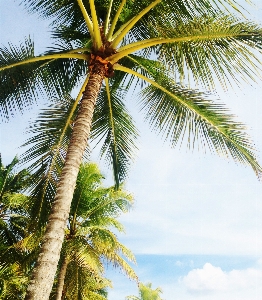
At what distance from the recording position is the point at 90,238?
35.8ft

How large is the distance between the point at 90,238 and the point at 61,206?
25.2 feet

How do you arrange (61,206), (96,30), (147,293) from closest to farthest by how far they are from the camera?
(61,206), (96,30), (147,293)

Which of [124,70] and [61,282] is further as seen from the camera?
[61,282]

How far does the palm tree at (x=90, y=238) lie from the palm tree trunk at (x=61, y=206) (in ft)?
20.1

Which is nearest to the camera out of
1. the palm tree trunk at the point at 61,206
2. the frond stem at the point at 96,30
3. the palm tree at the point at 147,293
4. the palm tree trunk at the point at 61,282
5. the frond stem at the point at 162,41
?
the palm tree trunk at the point at 61,206

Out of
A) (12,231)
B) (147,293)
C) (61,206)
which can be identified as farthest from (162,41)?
(147,293)

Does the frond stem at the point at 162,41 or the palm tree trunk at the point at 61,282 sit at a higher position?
the frond stem at the point at 162,41

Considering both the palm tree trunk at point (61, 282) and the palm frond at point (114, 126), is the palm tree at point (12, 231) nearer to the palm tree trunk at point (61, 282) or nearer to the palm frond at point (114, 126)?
the palm tree trunk at point (61, 282)

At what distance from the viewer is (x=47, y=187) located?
6055 millimetres

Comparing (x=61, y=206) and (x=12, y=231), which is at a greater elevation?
(x=12, y=231)

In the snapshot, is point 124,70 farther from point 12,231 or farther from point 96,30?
point 12,231

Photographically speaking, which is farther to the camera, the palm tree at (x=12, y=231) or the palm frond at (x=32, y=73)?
the palm tree at (x=12, y=231)

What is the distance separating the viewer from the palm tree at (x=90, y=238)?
1015 cm

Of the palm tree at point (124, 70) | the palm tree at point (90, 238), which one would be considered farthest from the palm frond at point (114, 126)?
the palm tree at point (90, 238)
